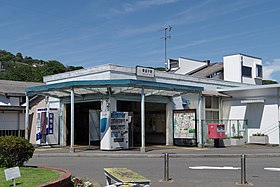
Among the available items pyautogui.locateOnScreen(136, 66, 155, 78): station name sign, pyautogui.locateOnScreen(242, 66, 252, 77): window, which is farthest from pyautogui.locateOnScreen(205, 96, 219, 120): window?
pyautogui.locateOnScreen(242, 66, 252, 77): window

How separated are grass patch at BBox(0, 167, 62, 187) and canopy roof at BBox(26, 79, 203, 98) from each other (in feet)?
35.6

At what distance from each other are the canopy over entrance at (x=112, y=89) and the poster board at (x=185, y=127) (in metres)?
1.41

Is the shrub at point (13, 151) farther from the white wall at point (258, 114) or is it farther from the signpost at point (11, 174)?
the white wall at point (258, 114)

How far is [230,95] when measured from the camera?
1256 inches

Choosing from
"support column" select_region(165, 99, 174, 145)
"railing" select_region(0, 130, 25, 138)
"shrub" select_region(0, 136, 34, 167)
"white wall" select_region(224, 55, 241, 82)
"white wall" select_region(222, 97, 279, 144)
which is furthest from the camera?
"white wall" select_region(224, 55, 241, 82)

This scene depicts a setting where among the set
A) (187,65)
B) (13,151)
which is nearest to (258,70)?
(187,65)

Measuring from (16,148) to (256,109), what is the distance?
74.3 feet

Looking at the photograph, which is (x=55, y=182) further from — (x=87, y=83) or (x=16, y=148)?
(x=87, y=83)

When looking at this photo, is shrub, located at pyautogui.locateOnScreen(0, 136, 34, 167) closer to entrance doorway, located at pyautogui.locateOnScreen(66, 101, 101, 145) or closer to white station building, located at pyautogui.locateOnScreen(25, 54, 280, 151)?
white station building, located at pyautogui.locateOnScreen(25, 54, 280, 151)

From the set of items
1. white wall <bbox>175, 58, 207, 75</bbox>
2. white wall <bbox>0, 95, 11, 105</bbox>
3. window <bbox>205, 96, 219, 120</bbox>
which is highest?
white wall <bbox>175, 58, 207, 75</bbox>

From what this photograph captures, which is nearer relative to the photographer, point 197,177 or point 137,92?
point 197,177

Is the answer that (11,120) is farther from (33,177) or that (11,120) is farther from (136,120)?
(33,177)

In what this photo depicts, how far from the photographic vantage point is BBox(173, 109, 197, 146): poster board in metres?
25.8

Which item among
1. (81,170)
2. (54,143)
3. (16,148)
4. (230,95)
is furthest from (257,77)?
(16,148)
